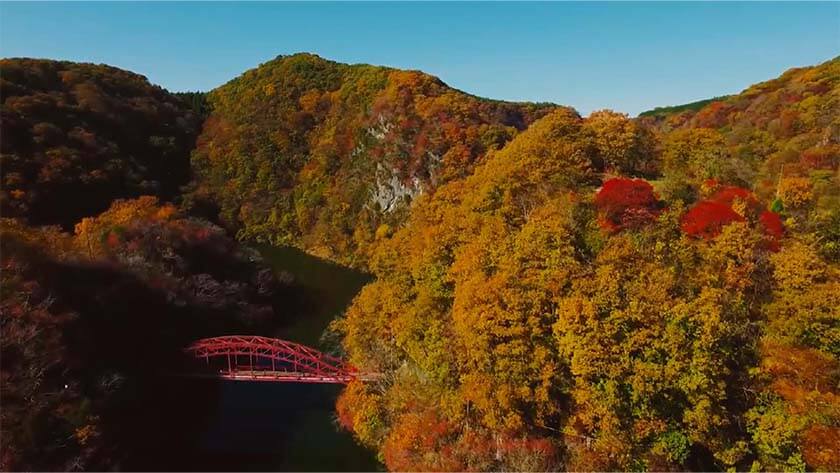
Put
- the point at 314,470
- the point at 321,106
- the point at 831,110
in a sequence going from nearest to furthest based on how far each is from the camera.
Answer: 1. the point at 314,470
2. the point at 831,110
3. the point at 321,106

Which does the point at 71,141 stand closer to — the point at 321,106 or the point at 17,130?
the point at 17,130

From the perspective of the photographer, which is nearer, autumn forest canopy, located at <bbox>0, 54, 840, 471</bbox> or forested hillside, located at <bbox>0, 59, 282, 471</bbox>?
autumn forest canopy, located at <bbox>0, 54, 840, 471</bbox>

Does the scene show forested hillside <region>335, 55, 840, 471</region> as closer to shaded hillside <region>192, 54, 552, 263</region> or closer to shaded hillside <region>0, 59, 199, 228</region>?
shaded hillside <region>192, 54, 552, 263</region>

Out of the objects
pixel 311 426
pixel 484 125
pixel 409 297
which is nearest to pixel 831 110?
pixel 484 125

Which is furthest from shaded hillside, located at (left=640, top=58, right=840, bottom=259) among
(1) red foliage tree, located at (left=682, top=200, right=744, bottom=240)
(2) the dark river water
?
(2) the dark river water

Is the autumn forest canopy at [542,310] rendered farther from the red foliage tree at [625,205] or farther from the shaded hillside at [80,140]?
the shaded hillside at [80,140]

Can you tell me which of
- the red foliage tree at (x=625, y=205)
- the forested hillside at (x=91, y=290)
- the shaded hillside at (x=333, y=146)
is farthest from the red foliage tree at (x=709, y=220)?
the shaded hillside at (x=333, y=146)

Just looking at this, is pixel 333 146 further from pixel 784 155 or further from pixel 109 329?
pixel 784 155
